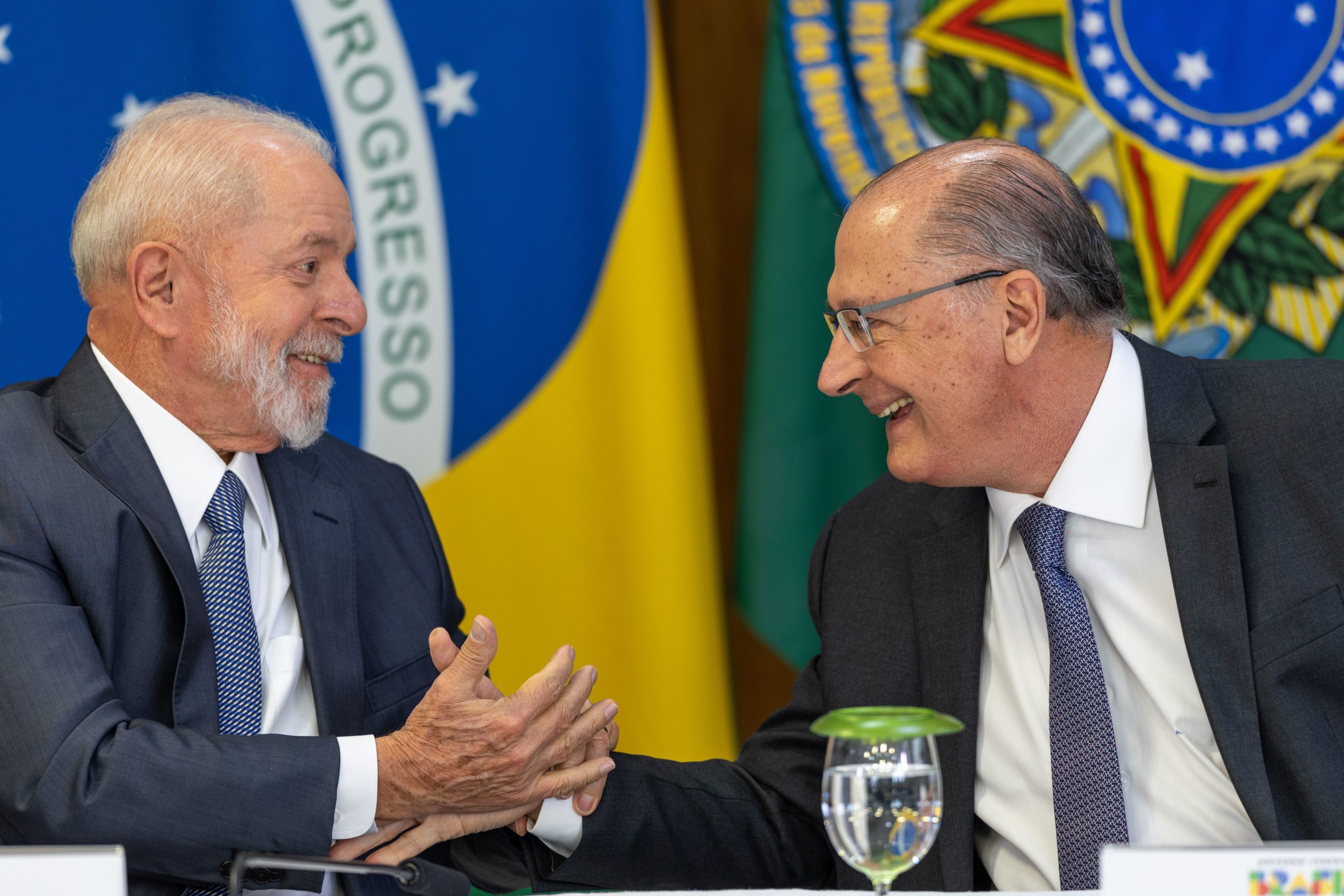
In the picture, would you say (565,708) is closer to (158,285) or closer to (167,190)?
(158,285)

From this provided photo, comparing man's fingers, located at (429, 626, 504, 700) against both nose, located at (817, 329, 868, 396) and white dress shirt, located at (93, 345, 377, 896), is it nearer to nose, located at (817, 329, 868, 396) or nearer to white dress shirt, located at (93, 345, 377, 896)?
white dress shirt, located at (93, 345, 377, 896)

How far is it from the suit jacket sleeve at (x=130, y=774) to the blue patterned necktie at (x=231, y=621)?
20cm

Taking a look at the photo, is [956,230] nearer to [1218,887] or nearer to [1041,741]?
[1041,741]

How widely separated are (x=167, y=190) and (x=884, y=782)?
1536mm

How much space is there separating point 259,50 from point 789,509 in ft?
5.13

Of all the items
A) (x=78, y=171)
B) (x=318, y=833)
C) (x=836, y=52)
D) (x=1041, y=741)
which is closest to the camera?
(x=318, y=833)

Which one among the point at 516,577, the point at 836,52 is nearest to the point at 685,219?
the point at 836,52

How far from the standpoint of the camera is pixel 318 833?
1800 millimetres

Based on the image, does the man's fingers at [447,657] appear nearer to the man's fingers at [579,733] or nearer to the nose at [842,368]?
the man's fingers at [579,733]

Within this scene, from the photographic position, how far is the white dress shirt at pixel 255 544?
214 cm

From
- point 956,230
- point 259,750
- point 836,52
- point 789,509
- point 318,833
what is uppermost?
point 836,52

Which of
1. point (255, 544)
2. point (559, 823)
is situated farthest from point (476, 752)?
point (255, 544)

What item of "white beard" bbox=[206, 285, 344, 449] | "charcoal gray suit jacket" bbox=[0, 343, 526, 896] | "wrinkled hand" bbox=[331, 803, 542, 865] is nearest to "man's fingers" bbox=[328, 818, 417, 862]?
"wrinkled hand" bbox=[331, 803, 542, 865]

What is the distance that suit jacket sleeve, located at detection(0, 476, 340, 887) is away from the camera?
5.74 feet
